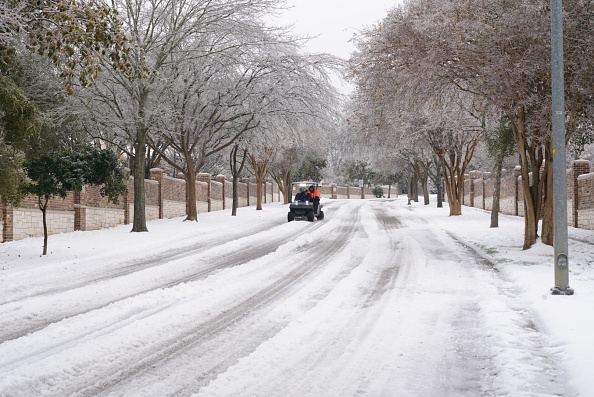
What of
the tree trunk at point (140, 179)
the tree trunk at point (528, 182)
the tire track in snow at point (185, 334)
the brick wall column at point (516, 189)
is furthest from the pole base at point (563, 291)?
the brick wall column at point (516, 189)

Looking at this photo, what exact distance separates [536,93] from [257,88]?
1335 cm

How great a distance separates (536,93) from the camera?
43.3 ft

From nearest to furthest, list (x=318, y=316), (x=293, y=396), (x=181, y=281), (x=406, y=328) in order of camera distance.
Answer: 1. (x=293, y=396)
2. (x=406, y=328)
3. (x=318, y=316)
4. (x=181, y=281)

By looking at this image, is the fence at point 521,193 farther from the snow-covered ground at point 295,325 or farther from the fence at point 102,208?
the fence at point 102,208

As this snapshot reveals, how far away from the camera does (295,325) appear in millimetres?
6543

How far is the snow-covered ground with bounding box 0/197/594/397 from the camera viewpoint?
4641mm

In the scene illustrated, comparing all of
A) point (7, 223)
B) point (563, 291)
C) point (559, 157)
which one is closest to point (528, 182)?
point (559, 157)

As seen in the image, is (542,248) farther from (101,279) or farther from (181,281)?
(101,279)

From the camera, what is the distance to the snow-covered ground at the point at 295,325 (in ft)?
15.2

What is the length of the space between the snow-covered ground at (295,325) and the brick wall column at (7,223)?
2.64 metres

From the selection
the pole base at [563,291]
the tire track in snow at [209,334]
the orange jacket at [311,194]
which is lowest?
the tire track in snow at [209,334]

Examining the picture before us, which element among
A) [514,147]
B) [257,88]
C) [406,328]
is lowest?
[406,328]

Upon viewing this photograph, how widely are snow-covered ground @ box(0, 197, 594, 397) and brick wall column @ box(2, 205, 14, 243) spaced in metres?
2.64

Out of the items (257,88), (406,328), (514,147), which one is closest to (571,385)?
(406,328)
